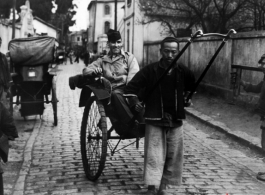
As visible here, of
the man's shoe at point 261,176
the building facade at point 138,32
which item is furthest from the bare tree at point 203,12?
the man's shoe at point 261,176

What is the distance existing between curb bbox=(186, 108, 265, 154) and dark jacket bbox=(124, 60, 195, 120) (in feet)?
10.5

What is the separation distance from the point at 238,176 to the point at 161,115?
1891 millimetres

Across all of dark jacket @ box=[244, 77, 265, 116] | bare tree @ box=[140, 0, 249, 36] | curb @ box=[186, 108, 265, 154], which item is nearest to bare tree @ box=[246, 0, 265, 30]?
bare tree @ box=[140, 0, 249, 36]

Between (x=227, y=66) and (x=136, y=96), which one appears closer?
(x=136, y=96)

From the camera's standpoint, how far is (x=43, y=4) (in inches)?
2589

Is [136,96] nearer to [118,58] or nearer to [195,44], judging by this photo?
[118,58]

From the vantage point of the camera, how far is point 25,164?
6.27m

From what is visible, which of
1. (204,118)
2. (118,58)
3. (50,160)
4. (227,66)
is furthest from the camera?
(227,66)

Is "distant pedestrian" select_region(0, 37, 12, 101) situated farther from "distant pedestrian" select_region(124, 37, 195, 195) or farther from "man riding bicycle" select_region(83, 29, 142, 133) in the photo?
"distant pedestrian" select_region(124, 37, 195, 195)

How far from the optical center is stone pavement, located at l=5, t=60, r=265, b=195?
5.15 m

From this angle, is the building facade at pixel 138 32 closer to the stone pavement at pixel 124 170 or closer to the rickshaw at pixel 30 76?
the rickshaw at pixel 30 76

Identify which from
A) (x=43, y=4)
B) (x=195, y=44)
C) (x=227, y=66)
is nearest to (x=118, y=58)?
(x=227, y=66)

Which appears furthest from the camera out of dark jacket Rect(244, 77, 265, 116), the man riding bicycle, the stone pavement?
the man riding bicycle

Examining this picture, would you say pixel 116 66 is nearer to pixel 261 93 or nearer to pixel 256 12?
pixel 261 93
